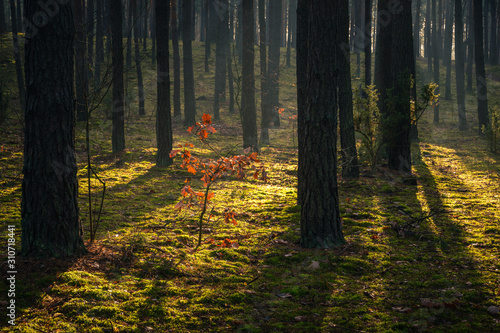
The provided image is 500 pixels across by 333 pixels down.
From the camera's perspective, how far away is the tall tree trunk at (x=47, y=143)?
3.58 meters

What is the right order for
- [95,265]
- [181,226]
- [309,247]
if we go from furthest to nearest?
[181,226], [309,247], [95,265]

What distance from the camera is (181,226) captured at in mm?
5609

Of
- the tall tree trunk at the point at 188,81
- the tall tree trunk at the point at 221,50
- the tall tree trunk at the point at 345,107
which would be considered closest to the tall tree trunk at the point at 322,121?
the tall tree trunk at the point at 345,107

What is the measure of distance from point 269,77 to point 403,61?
34.6 ft

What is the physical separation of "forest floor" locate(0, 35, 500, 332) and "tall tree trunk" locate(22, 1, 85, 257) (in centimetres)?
31

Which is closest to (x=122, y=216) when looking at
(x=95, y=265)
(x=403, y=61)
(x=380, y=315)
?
(x=95, y=265)

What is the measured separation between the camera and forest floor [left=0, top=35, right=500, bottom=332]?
302 cm

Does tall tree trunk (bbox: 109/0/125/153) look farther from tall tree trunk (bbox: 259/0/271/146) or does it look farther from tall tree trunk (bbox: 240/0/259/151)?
tall tree trunk (bbox: 259/0/271/146)

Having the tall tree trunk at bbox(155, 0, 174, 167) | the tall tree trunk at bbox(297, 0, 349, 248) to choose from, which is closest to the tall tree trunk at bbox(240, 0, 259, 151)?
the tall tree trunk at bbox(155, 0, 174, 167)

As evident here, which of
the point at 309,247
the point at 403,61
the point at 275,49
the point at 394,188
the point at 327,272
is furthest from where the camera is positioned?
the point at 275,49

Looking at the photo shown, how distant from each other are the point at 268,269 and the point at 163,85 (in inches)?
297

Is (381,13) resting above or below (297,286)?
above

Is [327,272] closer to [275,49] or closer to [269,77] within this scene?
[269,77]

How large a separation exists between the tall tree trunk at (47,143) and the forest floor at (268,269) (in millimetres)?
309
